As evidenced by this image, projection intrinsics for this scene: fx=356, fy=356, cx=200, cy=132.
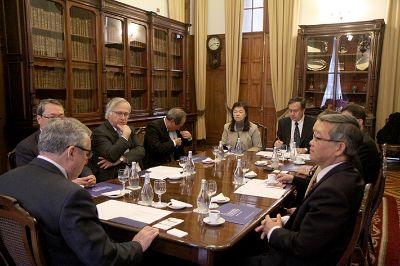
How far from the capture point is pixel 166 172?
8.82ft

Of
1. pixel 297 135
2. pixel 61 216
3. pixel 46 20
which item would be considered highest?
pixel 46 20

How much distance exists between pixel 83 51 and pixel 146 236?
3616mm

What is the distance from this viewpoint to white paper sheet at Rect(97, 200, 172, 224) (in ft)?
5.71

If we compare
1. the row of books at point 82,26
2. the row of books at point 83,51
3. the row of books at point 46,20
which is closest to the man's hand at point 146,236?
the row of books at point 46,20

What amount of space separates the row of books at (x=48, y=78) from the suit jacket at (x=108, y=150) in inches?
56.7

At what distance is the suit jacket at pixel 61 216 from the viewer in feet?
3.99

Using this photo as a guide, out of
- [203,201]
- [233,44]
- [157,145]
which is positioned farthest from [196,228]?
[233,44]

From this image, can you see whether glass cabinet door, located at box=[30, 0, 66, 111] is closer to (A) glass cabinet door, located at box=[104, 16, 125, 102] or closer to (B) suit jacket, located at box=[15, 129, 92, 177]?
(A) glass cabinet door, located at box=[104, 16, 125, 102]

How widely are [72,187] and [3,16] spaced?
3361mm

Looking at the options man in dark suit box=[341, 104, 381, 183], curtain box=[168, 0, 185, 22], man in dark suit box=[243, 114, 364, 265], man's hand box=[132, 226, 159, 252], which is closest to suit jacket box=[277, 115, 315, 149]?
man in dark suit box=[341, 104, 381, 183]

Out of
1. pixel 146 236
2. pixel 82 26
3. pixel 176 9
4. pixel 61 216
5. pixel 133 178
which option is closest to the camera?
pixel 61 216

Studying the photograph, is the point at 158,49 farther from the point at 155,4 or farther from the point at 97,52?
the point at 97,52

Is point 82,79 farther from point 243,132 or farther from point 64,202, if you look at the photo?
point 64,202

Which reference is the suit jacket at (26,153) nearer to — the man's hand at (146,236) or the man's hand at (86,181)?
the man's hand at (86,181)
